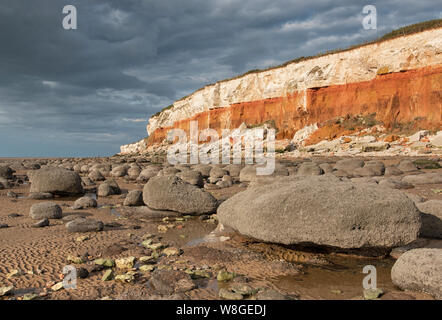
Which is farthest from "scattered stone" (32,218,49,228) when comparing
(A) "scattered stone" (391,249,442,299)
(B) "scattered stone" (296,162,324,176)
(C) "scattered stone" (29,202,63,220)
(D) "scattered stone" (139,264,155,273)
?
(B) "scattered stone" (296,162,324,176)

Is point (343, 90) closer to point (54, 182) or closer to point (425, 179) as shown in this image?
point (425, 179)

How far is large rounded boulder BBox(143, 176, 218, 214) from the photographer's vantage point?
8.77 m

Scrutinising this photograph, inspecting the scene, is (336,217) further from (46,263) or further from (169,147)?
(169,147)

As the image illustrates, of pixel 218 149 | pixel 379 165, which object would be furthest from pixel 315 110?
pixel 379 165

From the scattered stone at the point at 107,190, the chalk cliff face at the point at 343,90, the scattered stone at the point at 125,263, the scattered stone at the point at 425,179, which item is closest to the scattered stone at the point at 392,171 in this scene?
the scattered stone at the point at 425,179

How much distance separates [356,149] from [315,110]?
1046cm

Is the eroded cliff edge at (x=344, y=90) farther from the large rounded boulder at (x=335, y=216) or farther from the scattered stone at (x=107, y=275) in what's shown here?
the scattered stone at (x=107, y=275)

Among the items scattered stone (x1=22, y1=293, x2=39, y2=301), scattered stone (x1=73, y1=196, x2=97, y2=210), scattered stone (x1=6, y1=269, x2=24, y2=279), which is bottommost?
scattered stone (x1=22, y1=293, x2=39, y2=301)

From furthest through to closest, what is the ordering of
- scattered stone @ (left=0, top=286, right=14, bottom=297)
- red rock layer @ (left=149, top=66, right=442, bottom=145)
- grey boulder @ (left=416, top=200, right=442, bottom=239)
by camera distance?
red rock layer @ (left=149, top=66, right=442, bottom=145) → grey boulder @ (left=416, top=200, right=442, bottom=239) → scattered stone @ (left=0, top=286, right=14, bottom=297)

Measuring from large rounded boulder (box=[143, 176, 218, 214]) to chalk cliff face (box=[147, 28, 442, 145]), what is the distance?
25852 mm

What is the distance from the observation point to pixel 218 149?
140ft

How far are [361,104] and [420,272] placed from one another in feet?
106

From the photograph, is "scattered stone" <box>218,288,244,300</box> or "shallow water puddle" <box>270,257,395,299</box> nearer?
"scattered stone" <box>218,288,244,300</box>

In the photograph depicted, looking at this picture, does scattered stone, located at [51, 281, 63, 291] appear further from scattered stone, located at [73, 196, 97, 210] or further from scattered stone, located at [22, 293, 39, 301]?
scattered stone, located at [73, 196, 97, 210]
